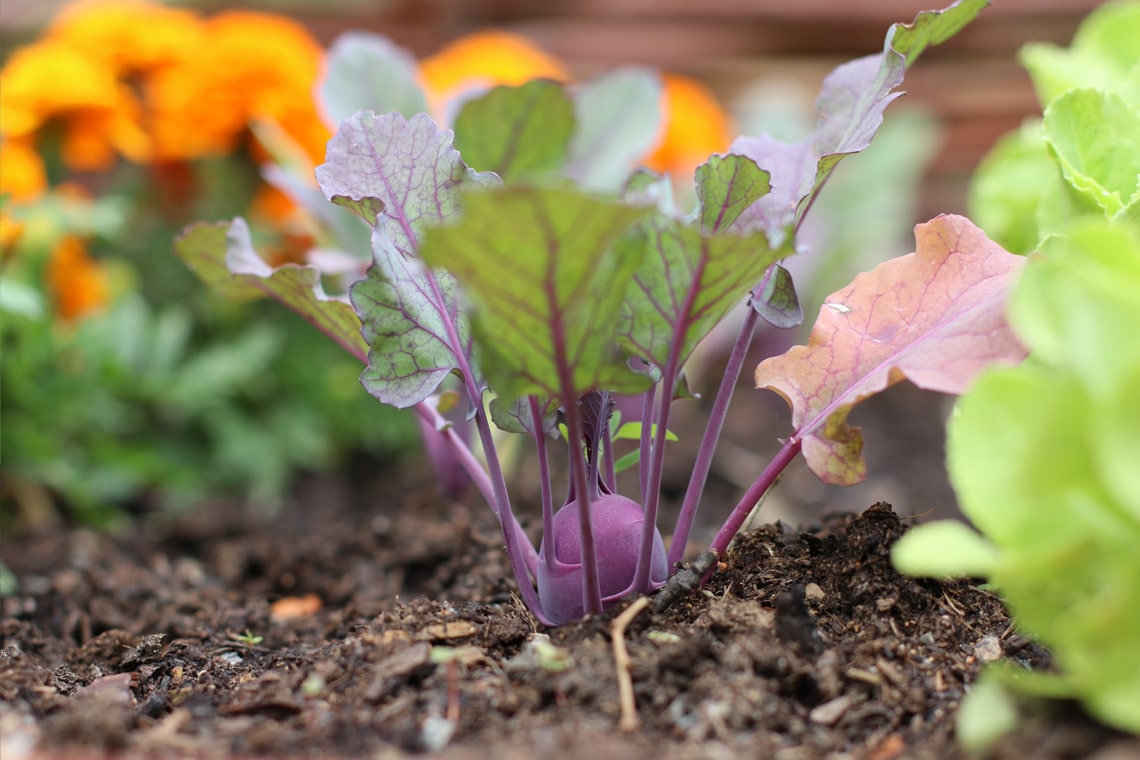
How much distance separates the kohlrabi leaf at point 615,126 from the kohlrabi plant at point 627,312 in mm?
577

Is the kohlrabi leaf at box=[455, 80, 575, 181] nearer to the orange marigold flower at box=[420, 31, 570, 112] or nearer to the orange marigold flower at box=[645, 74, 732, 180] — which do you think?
the orange marigold flower at box=[420, 31, 570, 112]

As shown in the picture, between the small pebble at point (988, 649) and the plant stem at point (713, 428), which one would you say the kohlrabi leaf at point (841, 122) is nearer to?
the plant stem at point (713, 428)

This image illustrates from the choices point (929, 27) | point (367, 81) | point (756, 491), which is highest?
point (367, 81)

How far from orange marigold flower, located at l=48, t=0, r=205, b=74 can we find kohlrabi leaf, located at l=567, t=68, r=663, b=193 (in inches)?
33.2

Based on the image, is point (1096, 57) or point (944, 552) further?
point (1096, 57)

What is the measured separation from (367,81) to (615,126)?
41 centimetres

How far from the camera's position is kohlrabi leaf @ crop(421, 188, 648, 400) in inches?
22.6

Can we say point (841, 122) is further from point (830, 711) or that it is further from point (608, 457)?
point (830, 711)

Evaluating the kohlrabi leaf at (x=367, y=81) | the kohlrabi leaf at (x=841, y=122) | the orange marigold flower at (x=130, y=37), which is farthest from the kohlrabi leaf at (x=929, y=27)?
the orange marigold flower at (x=130, y=37)

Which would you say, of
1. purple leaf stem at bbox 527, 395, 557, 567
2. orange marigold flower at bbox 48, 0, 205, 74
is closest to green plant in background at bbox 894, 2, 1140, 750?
purple leaf stem at bbox 527, 395, 557, 567

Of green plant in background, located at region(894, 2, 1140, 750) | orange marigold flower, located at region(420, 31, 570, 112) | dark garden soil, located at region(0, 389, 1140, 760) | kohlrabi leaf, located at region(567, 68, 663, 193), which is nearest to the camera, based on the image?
green plant in background, located at region(894, 2, 1140, 750)

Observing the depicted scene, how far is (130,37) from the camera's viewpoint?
1800 millimetres

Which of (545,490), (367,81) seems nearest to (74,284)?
(367,81)

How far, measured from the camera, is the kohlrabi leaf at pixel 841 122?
0.81 meters
